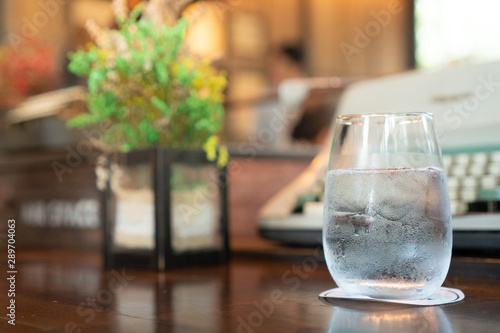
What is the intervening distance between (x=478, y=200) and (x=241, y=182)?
0.79m

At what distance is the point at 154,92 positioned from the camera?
3.61 feet

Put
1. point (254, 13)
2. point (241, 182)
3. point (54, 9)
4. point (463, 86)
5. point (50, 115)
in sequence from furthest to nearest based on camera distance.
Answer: point (254, 13), point (54, 9), point (50, 115), point (241, 182), point (463, 86)

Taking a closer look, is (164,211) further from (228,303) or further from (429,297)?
(429,297)

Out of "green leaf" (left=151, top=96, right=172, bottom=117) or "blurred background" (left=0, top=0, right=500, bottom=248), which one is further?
"blurred background" (left=0, top=0, right=500, bottom=248)

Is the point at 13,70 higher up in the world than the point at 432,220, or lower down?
higher up

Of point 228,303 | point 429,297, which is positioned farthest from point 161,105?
point 429,297

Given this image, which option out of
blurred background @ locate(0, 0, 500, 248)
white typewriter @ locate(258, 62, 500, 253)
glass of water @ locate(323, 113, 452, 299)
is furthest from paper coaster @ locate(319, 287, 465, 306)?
blurred background @ locate(0, 0, 500, 248)

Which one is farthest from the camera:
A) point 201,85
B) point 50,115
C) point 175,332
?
point 50,115

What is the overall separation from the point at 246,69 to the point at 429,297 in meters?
4.47

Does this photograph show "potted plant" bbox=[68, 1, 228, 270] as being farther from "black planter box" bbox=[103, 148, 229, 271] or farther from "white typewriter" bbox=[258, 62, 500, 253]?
"white typewriter" bbox=[258, 62, 500, 253]

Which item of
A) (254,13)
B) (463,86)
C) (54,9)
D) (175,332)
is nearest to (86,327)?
(175,332)

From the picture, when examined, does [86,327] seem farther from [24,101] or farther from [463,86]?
[24,101]

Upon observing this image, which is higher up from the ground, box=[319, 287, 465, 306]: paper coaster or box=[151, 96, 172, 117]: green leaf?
box=[151, 96, 172, 117]: green leaf

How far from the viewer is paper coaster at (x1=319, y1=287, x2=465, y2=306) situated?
0.61 meters
